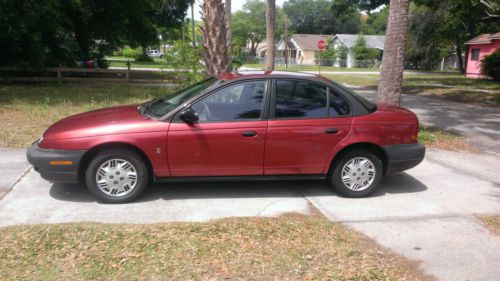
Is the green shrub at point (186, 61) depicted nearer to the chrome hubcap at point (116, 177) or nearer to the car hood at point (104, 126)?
the car hood at point (104, 126)

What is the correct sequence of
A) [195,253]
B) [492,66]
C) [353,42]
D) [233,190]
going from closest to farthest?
[195,253] → [233,190] → [492,66] → [353,42]

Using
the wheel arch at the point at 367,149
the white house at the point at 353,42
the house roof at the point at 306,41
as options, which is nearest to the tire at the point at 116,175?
the wheel arch at the point at 367,149

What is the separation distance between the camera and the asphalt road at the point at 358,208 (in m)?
4.23

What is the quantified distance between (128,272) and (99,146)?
6.12 ft

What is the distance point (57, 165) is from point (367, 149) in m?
3.71

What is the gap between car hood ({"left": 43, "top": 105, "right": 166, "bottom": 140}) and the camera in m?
5.00

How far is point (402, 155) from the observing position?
5633 millimetres

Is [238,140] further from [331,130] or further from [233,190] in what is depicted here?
[331,130]

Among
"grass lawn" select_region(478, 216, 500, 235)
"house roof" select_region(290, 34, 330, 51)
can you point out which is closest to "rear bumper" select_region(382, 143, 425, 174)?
"grass lawn" select_region(478, 216, 500, 235)

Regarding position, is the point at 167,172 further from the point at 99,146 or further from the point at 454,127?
the point at 454,127

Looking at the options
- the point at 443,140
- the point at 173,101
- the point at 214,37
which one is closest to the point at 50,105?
the point at 214,37

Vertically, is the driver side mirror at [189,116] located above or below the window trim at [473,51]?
below

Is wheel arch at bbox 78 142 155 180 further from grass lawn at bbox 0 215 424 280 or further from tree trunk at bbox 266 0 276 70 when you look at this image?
tree trunk at bbox 266 0 276 70

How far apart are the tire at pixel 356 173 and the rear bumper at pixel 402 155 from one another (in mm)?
149
